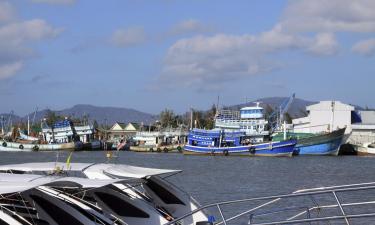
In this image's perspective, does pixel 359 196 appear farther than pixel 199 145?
No

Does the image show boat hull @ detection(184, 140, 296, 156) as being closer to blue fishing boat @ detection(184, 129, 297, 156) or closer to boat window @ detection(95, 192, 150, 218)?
blue fishing boat @ detection(184, 129, 297, 156)

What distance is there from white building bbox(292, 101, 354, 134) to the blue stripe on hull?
15.5m

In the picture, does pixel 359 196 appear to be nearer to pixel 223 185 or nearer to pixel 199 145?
pixel 223 185

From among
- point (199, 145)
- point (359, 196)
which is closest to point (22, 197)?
point (359, 196)

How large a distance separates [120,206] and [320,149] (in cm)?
8377

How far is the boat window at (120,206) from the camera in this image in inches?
707

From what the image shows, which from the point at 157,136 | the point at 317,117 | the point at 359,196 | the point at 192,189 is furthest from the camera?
the point at 157,136

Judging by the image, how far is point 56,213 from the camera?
15539mm

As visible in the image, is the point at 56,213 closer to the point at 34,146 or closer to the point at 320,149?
the point at 320,149

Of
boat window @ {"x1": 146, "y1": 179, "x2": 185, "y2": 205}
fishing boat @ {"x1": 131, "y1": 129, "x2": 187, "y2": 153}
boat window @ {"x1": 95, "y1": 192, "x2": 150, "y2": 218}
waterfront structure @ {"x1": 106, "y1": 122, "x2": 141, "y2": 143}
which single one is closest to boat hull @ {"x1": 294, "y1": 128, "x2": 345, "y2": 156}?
fishing boat @ {"x1": 131, "y1": 129, "x2": 187, "y2": 153}

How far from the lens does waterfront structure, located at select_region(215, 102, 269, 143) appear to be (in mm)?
102438

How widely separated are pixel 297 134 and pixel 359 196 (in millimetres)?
76386

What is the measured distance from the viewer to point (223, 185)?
4300 cm

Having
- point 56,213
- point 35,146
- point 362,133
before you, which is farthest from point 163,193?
point 35,146
